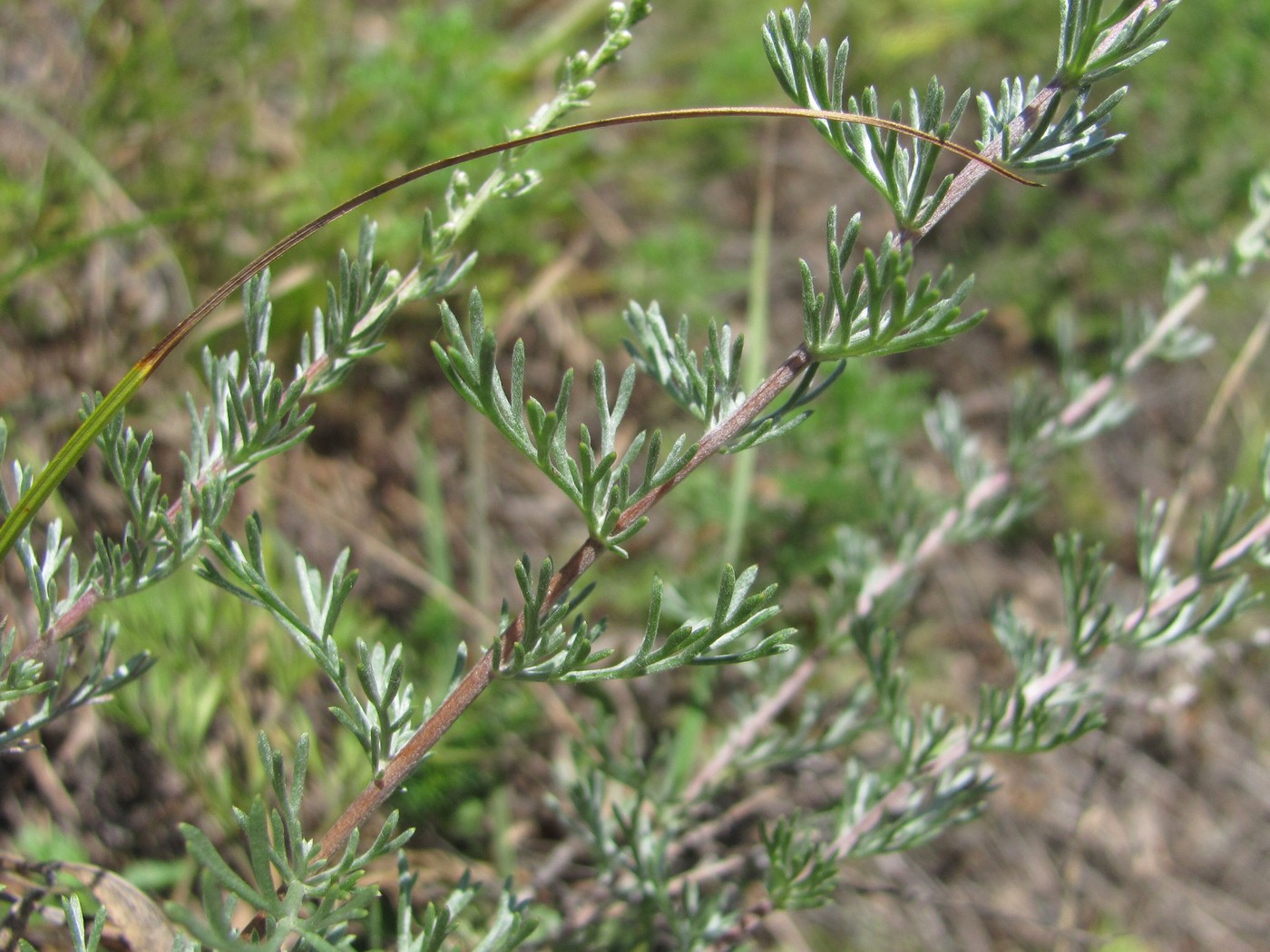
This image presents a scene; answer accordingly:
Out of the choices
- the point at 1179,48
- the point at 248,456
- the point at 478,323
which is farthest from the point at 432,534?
the point at 1179,48

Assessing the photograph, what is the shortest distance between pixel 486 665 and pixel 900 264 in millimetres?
633

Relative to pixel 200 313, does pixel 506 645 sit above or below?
below

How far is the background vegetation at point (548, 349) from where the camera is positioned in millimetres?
2121

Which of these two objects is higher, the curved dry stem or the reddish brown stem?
the curved dry stem

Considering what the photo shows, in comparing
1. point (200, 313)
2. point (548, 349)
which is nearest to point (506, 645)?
point (200, 313)

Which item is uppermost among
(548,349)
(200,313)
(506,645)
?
(200,313)

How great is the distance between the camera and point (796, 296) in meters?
3.52

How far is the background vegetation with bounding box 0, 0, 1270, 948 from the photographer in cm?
212

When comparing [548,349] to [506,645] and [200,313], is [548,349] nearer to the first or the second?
[200,313]

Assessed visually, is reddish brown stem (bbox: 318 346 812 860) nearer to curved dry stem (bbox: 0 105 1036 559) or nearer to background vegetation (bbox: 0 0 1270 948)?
curved dry stem (bbox: 0 105 1036 559)

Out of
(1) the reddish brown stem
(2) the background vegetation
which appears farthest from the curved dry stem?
(2) the background vegetation

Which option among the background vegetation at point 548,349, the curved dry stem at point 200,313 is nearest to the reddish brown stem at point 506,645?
the curved dry stem at point 200,313

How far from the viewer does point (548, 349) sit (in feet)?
10.3

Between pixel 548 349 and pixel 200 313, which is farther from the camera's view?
pixel 548 349
